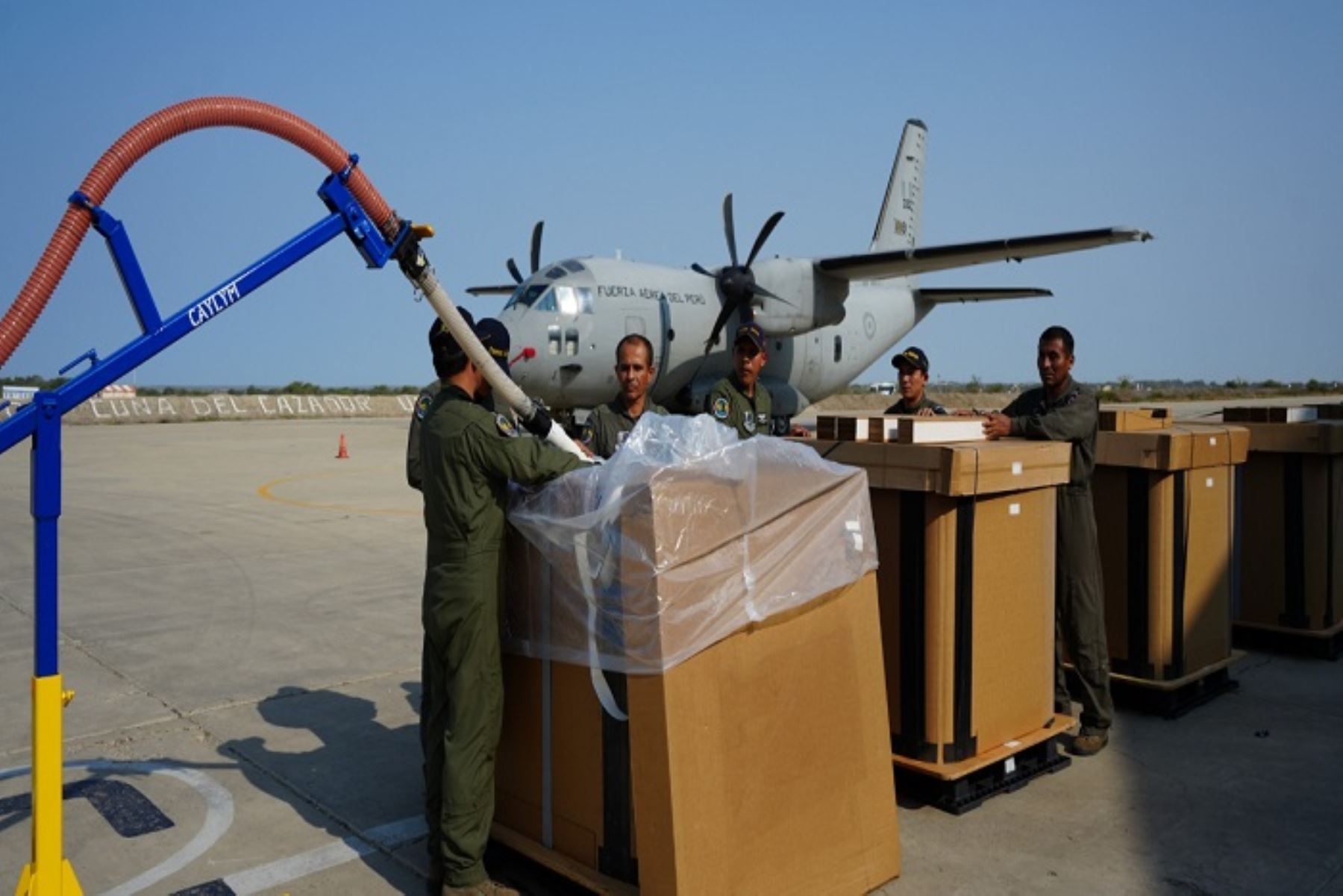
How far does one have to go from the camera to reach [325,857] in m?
3.48

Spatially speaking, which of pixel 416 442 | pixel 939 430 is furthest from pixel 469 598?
pixel 416 442

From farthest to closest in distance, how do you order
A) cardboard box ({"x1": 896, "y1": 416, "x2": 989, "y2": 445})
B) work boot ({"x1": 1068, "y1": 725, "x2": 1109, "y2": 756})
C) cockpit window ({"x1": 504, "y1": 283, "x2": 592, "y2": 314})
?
1. cockpit window ({"x1": 504, "y1": 283, "x2": 592, "y2": 314})
2. work boot ({"x1": 1068, "y1": 725, "x2": 1109, "y2": 756})
3. cardboard box ({"x1": 896, "y1": 416, "x2": 989, "y2": 445})

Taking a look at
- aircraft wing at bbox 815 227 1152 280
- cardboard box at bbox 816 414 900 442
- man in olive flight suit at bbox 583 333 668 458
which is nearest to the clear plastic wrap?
cardboard box at bbox 816 414 900 442

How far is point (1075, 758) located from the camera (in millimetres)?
4410

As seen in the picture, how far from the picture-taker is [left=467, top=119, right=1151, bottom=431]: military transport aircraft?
14.3 meters

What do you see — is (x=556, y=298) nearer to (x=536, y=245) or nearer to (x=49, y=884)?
(x=536, y=245)

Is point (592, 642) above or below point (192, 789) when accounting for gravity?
above

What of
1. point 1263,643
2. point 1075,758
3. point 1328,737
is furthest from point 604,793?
point 1263,643

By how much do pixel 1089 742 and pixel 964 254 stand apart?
1338 centimetres

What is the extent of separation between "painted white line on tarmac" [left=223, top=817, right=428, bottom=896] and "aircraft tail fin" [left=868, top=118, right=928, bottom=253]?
72.5 ft

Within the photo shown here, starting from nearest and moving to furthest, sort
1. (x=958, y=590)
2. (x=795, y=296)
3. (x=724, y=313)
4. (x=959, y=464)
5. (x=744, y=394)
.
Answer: (x=959, y=464)
(x=958, y=590)
(x=744, y=394)
(x=724, y=313)
(x=795, y=296)

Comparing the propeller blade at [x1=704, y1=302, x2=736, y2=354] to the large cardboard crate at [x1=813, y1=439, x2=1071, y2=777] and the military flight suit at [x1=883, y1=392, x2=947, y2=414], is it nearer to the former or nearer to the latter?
the military flight suit at [x1=883, y1=392, x2=947, y2=414]

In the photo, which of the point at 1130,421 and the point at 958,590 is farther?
the point at 1130,421

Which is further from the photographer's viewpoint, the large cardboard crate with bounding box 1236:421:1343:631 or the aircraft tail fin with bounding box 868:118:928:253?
the aircraft tail fin with bounding box 868:118:928:253
